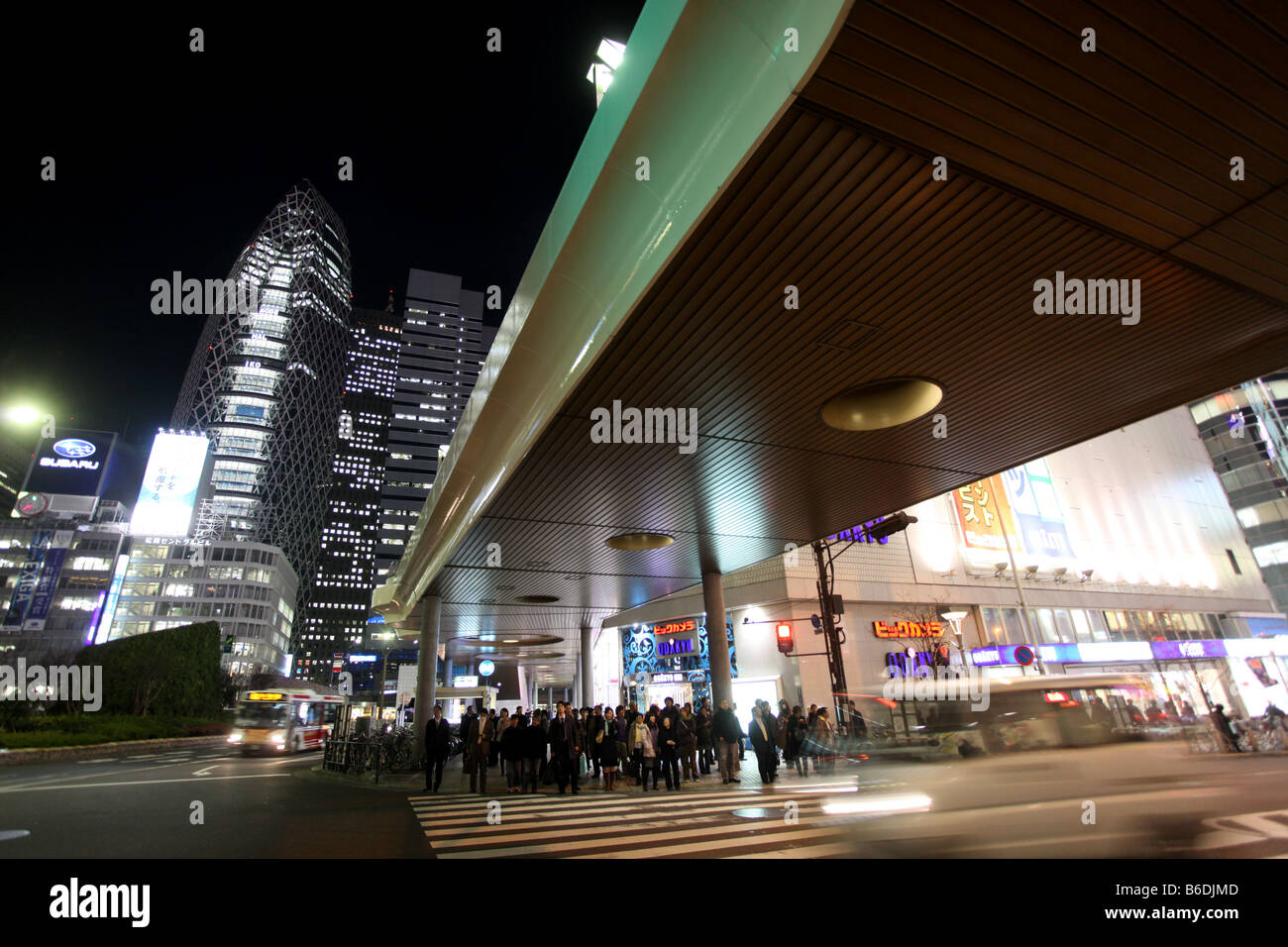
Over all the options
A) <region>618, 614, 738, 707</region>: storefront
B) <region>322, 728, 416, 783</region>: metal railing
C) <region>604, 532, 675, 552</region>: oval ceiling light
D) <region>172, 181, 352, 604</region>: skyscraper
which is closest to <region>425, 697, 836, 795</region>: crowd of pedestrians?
<region>604, 532, 675, 552</region>: oval ceiling light

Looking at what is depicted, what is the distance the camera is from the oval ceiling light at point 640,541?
48.4 feet

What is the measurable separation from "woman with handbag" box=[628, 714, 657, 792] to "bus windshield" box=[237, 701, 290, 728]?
25.1 metres

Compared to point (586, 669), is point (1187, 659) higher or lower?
lower

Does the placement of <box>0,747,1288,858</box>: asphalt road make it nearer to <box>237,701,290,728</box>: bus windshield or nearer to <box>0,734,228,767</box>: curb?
<box>0,734,228,767</box>: curb

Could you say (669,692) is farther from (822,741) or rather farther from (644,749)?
(644,749)

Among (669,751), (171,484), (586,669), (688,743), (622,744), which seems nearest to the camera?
(669,751)

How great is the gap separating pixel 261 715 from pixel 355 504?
141427 mm

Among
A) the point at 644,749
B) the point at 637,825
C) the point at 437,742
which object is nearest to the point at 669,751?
the point at 644,749

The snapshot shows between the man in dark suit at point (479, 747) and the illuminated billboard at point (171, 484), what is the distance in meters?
70.0

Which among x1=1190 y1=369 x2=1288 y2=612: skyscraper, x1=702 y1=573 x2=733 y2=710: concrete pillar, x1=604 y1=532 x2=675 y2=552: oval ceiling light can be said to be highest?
x1=1190 y1=369 x2=1288 y2=612: skyscraper

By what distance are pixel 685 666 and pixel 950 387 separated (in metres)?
19.5

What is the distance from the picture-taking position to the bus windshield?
97.6ft

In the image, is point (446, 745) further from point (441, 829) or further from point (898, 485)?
point (898, 485)

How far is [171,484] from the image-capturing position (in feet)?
223
